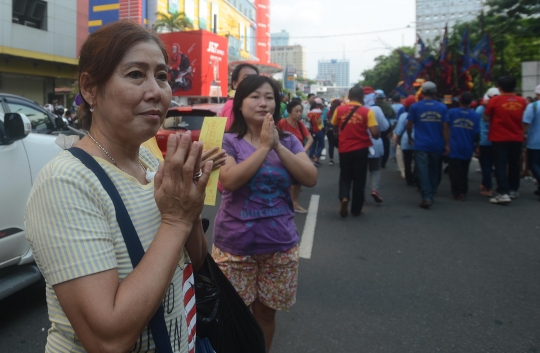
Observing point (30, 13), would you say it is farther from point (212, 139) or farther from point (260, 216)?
point (212, 139)

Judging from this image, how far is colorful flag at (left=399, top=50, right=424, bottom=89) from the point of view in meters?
12.2

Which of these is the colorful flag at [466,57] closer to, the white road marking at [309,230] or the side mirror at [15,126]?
the white road marking at [309,230]

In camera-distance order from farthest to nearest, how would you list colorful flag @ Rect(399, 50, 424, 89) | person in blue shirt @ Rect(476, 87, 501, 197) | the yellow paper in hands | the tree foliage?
1. the tree foliage
2. colorful flag @ Rect(399, 50, 424, 89)
3. person in blue shirt @ Rect(476, 87, 501, 197)
4. the yellow paper in hands

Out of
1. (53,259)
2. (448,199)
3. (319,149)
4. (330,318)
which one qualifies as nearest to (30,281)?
(330,318)

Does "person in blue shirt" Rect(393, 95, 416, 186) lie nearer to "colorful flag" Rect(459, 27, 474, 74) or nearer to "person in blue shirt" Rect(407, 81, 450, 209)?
"person in blue shirt" Rect(407, 81, 450, 209)

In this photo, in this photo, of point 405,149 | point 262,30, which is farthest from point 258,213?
point 262,30

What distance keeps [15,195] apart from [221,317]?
8.56 feet

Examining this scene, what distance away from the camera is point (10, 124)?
3.49 metres

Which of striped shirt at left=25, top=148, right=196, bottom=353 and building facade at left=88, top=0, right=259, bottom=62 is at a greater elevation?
building facade at left=88, top=0, right=259, bottom=62

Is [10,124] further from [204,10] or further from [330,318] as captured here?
[204,10]

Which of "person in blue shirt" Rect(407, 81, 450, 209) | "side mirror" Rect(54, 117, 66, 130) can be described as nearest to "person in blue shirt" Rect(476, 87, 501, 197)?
"person in blue shirt" Rect(407, 81, 450, 209)

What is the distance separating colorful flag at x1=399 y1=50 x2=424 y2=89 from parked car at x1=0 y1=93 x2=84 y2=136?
9.04m

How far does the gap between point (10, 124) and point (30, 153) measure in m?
0.39

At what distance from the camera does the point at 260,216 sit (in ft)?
8.35
